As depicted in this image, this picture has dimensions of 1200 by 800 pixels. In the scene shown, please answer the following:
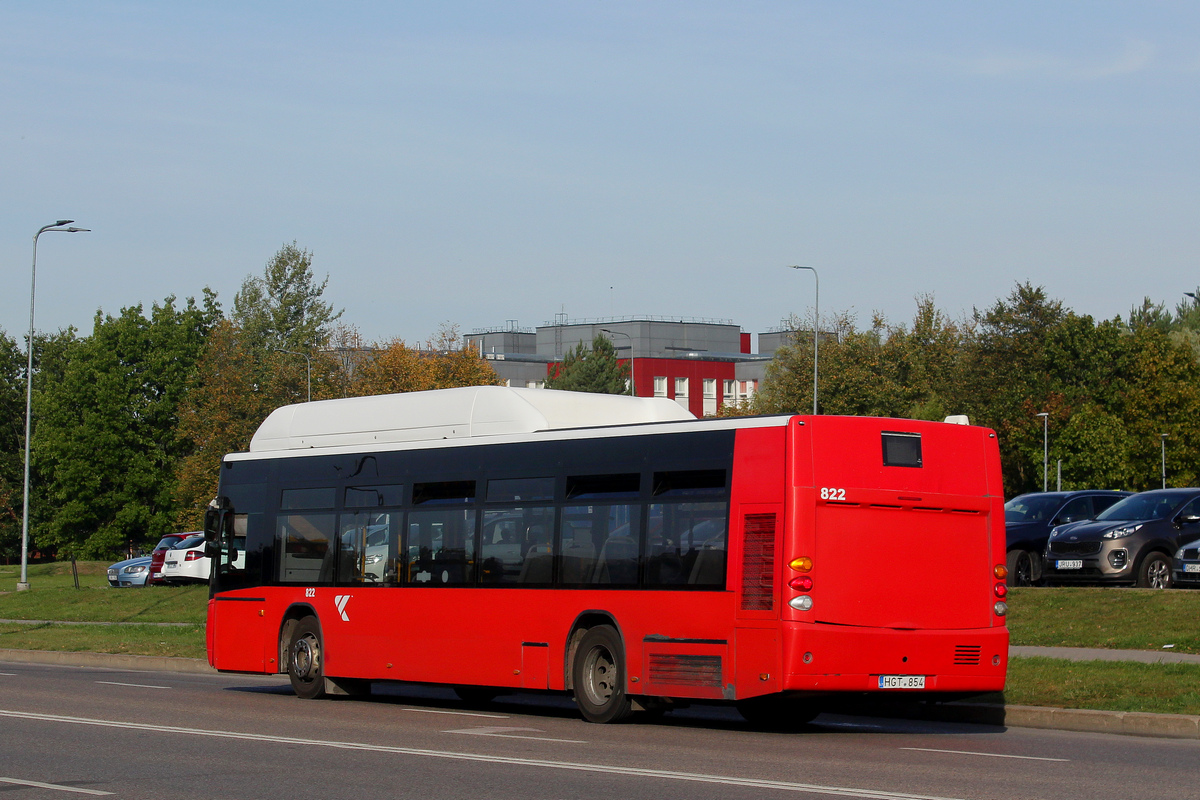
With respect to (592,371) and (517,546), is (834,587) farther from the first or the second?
(592,371)

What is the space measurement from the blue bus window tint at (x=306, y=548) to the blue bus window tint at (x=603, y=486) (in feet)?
13.5

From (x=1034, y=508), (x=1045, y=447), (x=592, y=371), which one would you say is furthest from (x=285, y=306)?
(x=1034, y=508)

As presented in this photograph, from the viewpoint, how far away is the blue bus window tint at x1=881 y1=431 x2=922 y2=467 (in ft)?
44.2

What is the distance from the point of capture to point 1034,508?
2855cm

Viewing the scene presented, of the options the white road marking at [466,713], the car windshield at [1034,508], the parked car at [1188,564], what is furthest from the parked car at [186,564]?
the parked car at [1188,564]

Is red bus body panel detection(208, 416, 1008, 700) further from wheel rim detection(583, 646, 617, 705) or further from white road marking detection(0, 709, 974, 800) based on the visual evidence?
white road marking detection(0, 709, 974, 800)

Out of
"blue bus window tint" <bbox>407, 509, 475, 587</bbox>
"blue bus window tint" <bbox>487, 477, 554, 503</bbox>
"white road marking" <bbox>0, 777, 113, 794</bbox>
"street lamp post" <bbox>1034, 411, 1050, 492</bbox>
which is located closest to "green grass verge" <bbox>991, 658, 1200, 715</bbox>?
"blue bus window tint" <bbox>487, 477, 554, 503</bbox>

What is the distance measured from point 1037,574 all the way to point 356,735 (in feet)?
56.7

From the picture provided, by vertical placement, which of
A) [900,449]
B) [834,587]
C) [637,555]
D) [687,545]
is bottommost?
[834,587]

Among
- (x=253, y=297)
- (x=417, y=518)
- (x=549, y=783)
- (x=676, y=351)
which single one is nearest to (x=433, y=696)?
(x=417, y=518)

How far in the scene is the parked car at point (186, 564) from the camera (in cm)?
4081

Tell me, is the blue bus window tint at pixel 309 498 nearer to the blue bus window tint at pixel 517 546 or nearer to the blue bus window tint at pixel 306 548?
the blue bus window tint at pixel 306 548

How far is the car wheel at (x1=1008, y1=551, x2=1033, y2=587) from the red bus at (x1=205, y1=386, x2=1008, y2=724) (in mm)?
13065

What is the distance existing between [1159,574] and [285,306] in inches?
3329
